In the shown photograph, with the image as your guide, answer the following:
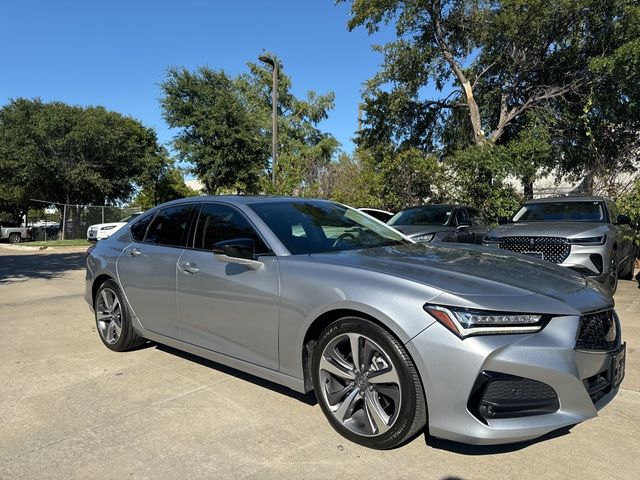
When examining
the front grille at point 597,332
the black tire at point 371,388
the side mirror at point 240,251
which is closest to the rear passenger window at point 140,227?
the side mirror at point 240,251

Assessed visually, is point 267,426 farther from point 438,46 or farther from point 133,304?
point 438,46

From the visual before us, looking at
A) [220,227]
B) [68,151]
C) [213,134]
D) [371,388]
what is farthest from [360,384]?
[68,151]

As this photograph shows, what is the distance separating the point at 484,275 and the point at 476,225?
8.51 m

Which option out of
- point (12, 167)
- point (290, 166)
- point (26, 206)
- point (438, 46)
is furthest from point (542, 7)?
point (26, 206)

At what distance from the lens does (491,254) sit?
3.86 m

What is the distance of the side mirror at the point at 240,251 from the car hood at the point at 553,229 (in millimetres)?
4890

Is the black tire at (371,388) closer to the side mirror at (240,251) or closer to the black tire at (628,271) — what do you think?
the side mirror at (240,251)

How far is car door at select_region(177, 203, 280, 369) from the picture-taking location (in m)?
3.50

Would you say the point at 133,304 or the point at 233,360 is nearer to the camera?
the point at 233,360

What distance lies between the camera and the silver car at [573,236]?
671 cm

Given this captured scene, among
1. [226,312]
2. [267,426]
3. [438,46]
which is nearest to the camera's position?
[267,426]

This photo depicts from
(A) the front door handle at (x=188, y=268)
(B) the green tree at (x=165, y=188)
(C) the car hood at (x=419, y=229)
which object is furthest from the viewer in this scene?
(B) the green tree at (x=165, y=188)

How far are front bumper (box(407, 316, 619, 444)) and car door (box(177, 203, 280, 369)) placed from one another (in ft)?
3.80

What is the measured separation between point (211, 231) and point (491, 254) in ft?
7.32
